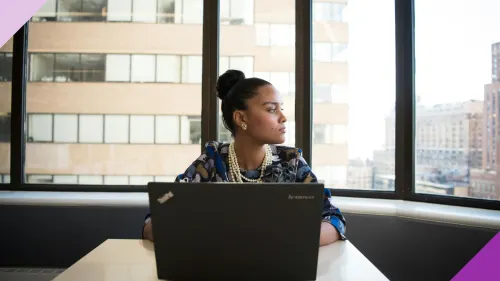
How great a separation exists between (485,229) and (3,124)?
132 inches

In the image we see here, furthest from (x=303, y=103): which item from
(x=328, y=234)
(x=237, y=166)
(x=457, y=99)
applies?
(x=328, y=234)

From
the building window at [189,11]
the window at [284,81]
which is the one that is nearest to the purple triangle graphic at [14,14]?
the building window at [189,11]

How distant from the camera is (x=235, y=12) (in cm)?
297

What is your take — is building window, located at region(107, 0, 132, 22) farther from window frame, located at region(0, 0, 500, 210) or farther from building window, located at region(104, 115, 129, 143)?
building window, located at region(104, 115, 129, 143)

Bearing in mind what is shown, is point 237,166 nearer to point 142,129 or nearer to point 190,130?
point 190,130

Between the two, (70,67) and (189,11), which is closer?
(189,11)

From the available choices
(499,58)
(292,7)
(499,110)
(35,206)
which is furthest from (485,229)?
(35,206)

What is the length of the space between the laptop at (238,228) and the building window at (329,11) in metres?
2.29

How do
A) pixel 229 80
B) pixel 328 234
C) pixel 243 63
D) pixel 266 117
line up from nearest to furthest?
pixel 328 234 < pixel 266 117 < pixel 229 80 < pixel 243 63

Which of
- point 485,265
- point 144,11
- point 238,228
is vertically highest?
point 144,11

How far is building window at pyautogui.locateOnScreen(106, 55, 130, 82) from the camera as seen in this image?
3.16 metres

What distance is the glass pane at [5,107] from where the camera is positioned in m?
3.03

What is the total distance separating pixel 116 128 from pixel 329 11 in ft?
6.25

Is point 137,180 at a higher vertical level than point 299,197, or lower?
lower
